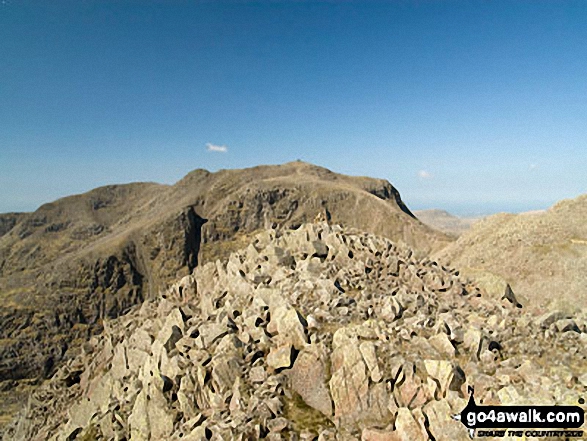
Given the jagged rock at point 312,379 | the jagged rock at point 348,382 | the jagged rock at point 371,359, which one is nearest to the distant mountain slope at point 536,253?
the jagged rock at point 371,359

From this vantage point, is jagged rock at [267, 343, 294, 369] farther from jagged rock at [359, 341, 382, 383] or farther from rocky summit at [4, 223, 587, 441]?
jagged rock at [359, 341, 382, 383]

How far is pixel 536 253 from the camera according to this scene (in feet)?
218

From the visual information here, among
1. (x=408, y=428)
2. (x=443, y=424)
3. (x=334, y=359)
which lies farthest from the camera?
(x=334, y=359)

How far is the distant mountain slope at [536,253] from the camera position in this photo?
5884 cm

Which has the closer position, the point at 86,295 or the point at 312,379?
the point at 312,379

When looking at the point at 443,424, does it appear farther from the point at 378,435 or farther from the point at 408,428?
the point at 378,435

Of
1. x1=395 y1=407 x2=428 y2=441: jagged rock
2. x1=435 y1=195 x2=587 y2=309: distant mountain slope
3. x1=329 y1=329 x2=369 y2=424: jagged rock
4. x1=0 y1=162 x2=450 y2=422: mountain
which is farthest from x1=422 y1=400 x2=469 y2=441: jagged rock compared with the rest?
x1=0 y1=162 x2=450 y2=422: mountain

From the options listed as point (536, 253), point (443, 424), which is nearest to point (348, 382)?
point (443, 424)

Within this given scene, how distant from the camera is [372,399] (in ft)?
57.9

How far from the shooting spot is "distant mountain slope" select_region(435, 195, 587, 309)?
2317 inches

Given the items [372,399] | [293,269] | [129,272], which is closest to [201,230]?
[129,272]

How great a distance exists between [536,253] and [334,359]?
65.6 m

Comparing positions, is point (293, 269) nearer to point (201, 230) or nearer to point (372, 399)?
point (372, 399)

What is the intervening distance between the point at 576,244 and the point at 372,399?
233 ft
